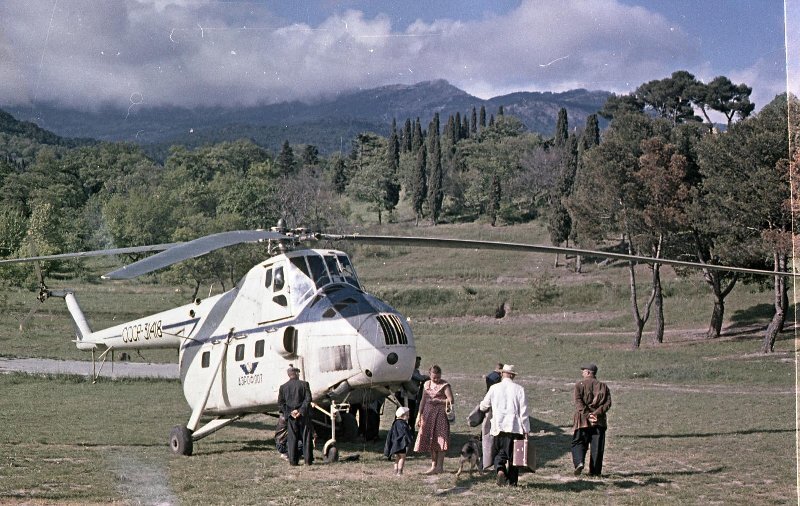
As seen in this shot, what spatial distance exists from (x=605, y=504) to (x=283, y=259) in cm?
666

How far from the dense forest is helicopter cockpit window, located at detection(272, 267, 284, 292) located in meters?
8.98

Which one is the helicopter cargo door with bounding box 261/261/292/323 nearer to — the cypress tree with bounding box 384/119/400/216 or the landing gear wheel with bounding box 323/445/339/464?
the landing gear wheel with bounding box 323/445/339/464

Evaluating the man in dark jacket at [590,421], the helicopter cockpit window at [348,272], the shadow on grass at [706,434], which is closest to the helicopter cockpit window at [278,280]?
the helicopter cockpit window at [348,272]

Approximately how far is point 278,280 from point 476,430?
5.77m

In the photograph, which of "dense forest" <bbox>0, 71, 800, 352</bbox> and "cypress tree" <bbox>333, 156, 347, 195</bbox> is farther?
"cypress tree" <bbox>333, 156, 347, 195</bbox>

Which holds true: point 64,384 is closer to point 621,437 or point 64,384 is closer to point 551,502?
point 621,437

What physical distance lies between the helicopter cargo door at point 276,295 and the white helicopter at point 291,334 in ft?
0.06

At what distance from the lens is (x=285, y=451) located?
15.4m

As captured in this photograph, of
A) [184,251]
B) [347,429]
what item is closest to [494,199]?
[347,429]

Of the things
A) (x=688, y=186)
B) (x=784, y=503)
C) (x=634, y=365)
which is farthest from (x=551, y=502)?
(x=688, y=186)

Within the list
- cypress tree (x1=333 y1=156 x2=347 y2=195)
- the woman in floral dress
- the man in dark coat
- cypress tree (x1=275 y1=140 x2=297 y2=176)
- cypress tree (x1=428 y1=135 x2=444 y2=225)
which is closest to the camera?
the woman in floral dress

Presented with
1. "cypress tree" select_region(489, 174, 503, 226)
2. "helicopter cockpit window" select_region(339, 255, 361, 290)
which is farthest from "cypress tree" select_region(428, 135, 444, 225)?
"helicopter cockpit window" select_region(339, 255, 361, 290)

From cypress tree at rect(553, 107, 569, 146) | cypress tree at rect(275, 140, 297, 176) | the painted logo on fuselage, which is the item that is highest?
cypress tree at rect(553, 107, 569, 146)

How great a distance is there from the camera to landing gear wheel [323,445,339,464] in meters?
14.9
